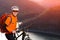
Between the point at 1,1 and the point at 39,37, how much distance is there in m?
1.16

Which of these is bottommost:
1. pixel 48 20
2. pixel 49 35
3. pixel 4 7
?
pixel 49 35

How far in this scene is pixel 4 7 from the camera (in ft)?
17.2

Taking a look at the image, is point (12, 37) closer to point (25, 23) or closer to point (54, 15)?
point (25, 23)

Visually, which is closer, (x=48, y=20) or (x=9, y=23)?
(x=9, y=23)

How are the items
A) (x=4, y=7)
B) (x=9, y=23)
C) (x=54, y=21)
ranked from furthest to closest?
1. (x=54, y=21)
2. (x=4, y=7)
3. (x=9, y=23)

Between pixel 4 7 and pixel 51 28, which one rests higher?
pixel 4 7

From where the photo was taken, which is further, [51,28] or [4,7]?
[51,28]

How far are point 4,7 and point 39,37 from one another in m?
1.03

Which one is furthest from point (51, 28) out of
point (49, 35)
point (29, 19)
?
point (29, 19)

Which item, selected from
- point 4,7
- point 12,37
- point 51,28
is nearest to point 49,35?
point 51,28

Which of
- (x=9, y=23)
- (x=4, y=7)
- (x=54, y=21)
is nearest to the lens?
(x=9, y=23)

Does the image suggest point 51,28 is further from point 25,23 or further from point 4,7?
point 4,7

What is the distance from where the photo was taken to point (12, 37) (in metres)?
3.77

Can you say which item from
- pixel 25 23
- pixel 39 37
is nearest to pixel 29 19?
pixel 25 23
